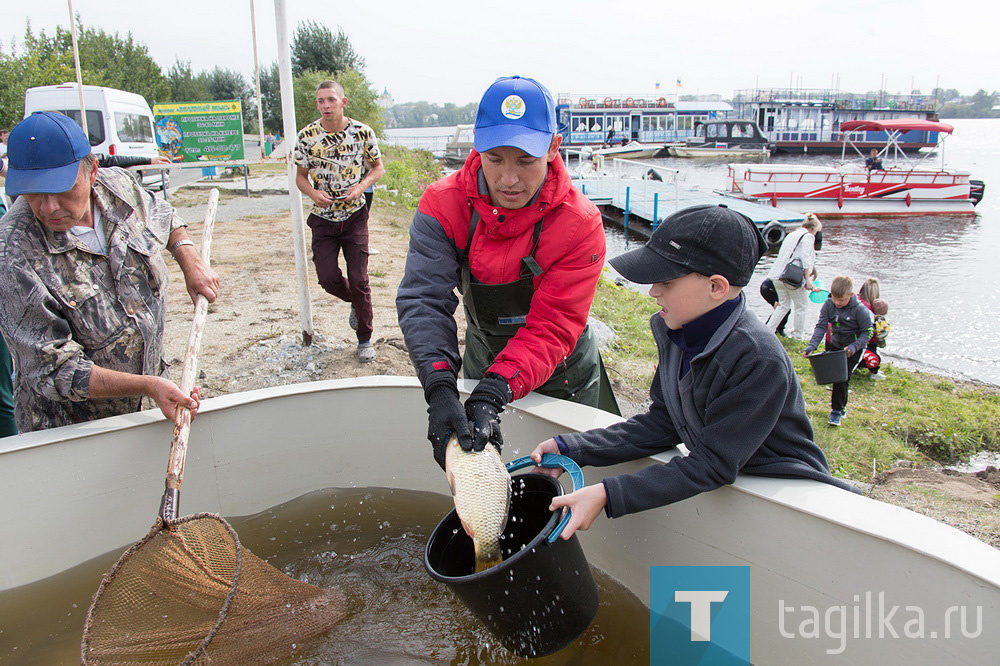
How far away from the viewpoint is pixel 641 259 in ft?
5.99

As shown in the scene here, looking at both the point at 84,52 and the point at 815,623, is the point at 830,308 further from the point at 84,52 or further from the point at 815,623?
the point at 84,52

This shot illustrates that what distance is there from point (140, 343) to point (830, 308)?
5856 millimetres

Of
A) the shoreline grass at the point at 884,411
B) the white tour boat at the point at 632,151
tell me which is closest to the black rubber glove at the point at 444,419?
→ the shoreline grass at the point at 884,411

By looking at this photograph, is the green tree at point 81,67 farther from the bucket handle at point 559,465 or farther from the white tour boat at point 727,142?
the white tour boat at point 727,142

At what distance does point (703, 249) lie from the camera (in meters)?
1.76

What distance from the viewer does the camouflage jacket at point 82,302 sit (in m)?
2.19

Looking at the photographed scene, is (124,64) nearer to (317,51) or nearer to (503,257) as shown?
(317,51)

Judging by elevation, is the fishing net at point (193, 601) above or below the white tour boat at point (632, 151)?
below

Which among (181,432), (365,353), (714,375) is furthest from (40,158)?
(365,353)

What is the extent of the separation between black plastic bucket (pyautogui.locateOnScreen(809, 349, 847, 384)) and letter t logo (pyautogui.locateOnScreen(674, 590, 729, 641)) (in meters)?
3.75

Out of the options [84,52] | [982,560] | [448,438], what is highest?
[84,52]

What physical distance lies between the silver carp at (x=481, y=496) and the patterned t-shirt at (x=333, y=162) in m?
3.07

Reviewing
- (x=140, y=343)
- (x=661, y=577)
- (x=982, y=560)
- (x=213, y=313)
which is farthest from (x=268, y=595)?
(x=213, y=313)

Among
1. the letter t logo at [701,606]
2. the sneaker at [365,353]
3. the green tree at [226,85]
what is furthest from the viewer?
the green tree at [226,85]
